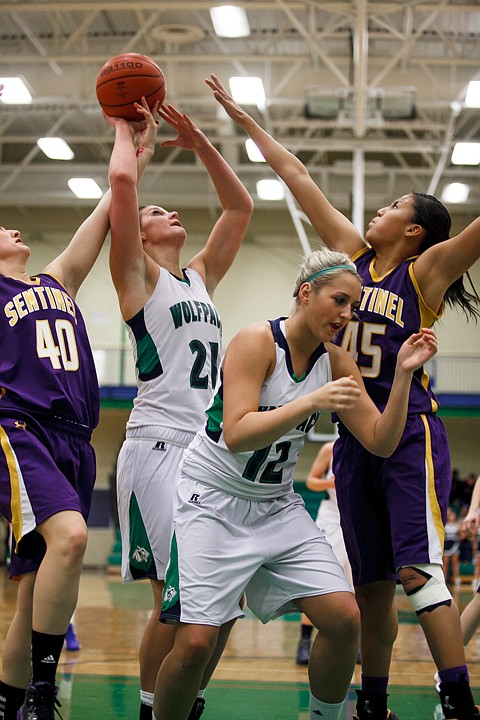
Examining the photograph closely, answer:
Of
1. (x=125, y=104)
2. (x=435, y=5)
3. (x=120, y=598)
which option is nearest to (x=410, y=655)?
(x=125, y=104)

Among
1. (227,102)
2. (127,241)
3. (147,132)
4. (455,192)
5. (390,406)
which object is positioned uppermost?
(455,192)

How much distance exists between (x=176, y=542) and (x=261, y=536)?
1.04 ft

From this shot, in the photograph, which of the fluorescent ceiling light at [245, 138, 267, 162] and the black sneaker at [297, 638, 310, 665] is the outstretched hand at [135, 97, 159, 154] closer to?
the black sneaker at [297, 638, 310, 665]

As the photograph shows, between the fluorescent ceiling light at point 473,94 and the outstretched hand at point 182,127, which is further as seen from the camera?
the fluorescent ceiling light at point 473,94

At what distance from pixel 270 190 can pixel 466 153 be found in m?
4.77

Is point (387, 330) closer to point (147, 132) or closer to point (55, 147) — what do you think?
point (147, 132)

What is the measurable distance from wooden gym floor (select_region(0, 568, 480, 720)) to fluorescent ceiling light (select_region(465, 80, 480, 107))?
28.4 ft

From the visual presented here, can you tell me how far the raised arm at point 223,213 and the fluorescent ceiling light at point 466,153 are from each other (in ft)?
43.2

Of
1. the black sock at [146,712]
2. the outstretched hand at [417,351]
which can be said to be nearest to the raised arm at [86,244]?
the outstretched hand at [417,351]

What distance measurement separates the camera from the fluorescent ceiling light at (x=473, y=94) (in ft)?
47.3

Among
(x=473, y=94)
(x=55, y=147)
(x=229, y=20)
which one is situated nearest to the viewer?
(x=229, y=20)

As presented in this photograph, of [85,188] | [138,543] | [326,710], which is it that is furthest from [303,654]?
[85,188]

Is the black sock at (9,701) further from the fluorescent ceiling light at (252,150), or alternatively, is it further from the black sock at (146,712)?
the fluorescent ceiling light at (252,150)

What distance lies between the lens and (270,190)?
805 inches
